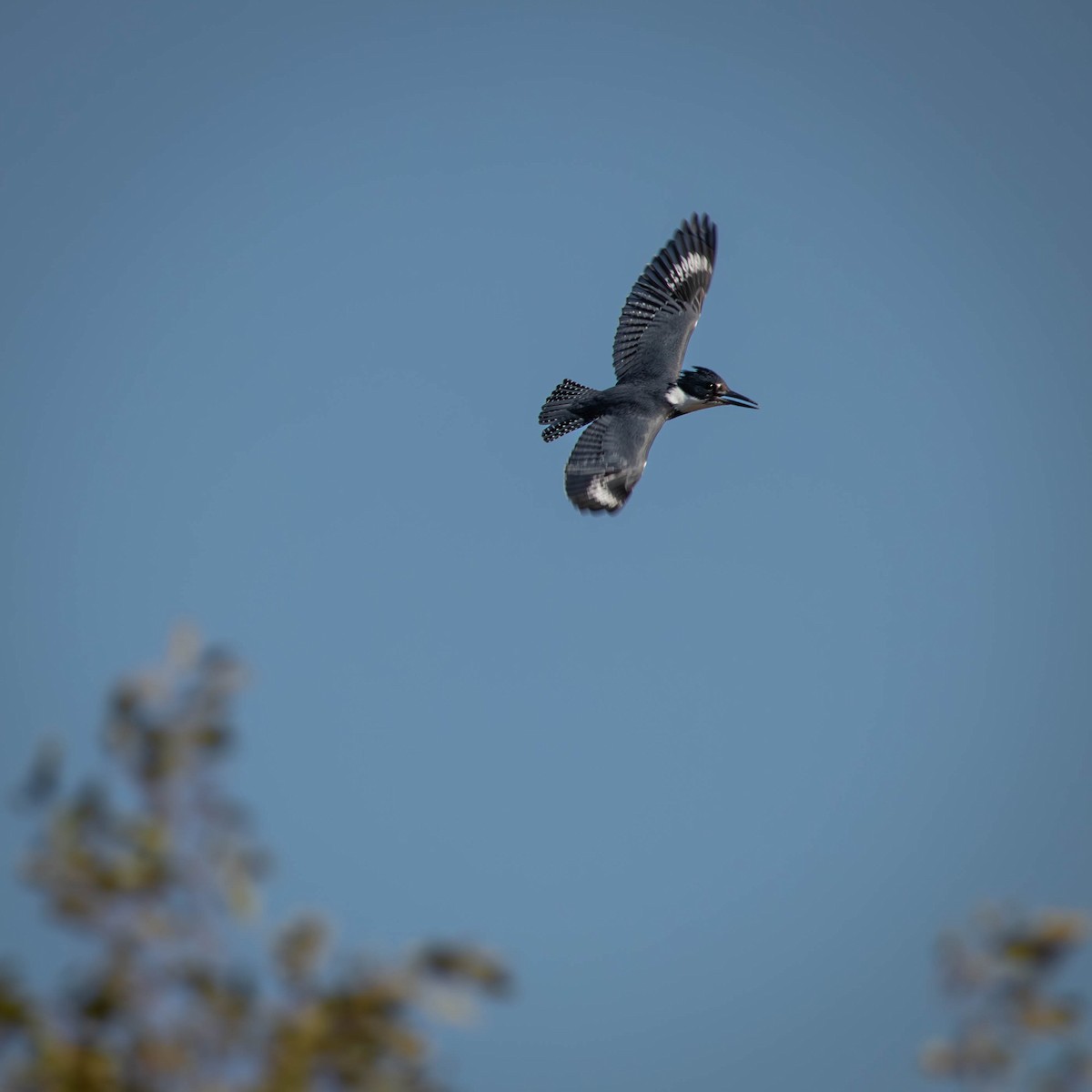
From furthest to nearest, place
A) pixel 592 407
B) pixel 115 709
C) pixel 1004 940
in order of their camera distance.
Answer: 1. pixel 592 407
2. pixel 115 709
3. pixel 1004 940

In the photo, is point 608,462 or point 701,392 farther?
point 701,392

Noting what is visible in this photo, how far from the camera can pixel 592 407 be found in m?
15.9

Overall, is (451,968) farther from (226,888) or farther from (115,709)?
(115,709)

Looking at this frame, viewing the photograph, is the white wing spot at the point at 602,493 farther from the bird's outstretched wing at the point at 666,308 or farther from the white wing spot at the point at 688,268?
the white wing spot at the point at 688,268

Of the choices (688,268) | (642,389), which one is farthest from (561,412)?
(688,268)

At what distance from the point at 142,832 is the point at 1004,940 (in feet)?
9.62

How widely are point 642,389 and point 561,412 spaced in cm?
102

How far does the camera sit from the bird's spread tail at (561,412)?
16391mm

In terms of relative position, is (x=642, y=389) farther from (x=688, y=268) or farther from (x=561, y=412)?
(x=688, y=268)

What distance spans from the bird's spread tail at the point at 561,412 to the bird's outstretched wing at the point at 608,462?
98 cm

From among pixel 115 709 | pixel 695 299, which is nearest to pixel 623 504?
pixel 695 299

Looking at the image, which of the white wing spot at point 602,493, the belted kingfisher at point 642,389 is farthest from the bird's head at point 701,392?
the white wing spot at point 602,493

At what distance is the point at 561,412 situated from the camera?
1650 centimetres

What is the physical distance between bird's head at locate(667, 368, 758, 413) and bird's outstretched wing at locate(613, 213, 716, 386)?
16 centimetres
